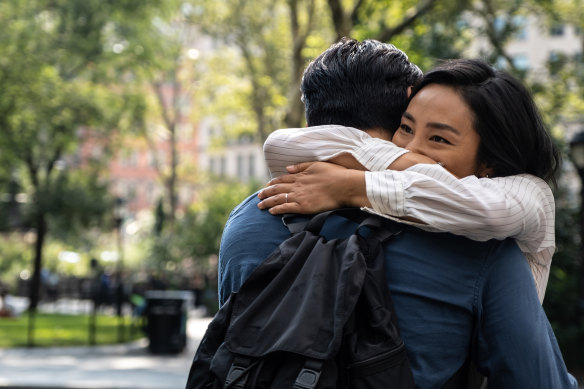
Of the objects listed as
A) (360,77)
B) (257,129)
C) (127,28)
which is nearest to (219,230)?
(257,129)

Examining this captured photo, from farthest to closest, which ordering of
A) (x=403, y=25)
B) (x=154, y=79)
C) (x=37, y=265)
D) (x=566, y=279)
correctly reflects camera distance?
(x=154, y=79)
(x=37, y=265)
(x=566, y=279)
(x=403, y=25)

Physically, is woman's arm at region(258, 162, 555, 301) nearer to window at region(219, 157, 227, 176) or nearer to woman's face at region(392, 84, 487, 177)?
woman's face at region(392, 84, 487, 177)

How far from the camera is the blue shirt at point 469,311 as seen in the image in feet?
5.67

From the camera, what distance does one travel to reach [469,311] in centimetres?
176

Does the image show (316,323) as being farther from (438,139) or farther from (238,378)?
(438,139)

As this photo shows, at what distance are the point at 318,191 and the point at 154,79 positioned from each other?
30.9 meters

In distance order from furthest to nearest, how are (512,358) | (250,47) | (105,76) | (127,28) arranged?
(250,47) → (105,76) → (127,28) → (512,358)

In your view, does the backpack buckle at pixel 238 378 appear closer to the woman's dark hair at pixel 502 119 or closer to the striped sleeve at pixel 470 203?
the striped sleeve at pixel 470 203

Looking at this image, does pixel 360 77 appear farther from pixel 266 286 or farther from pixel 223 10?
pixel 223 10

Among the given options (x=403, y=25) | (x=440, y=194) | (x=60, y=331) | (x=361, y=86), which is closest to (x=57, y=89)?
(x=60, y=331)

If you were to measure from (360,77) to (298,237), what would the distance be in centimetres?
42

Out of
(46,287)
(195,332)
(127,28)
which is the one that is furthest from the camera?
(46,287)

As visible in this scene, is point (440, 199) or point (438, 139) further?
point (438, 139)

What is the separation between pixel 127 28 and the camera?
2800 centimetres
